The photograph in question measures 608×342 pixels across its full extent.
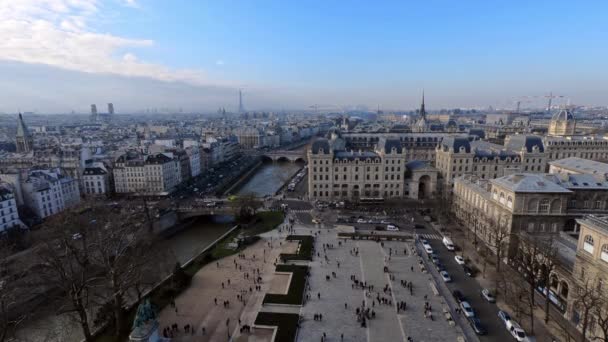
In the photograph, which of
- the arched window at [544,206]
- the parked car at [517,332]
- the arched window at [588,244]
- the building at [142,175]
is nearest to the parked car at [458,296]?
the parked car at [517,332]

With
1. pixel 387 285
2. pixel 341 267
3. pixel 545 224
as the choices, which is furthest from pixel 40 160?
pixel 545 224

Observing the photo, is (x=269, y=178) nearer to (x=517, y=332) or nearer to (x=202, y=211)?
(x=202, y=211)

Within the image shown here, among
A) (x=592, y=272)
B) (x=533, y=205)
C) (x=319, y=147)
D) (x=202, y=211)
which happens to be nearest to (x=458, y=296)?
(x=592, y=272)

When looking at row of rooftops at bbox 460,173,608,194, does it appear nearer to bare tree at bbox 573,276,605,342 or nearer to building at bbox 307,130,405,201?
bare tree at bbox 573,276,605,342

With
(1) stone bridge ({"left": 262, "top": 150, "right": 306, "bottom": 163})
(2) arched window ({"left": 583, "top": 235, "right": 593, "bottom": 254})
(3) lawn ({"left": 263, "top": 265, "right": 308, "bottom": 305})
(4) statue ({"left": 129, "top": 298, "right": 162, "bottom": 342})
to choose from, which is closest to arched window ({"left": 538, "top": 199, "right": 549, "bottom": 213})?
(2) arched window ({"left": 583, "top": 235, "right": 593, "bottom": 254})

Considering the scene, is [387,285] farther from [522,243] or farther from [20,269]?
[20,269]
